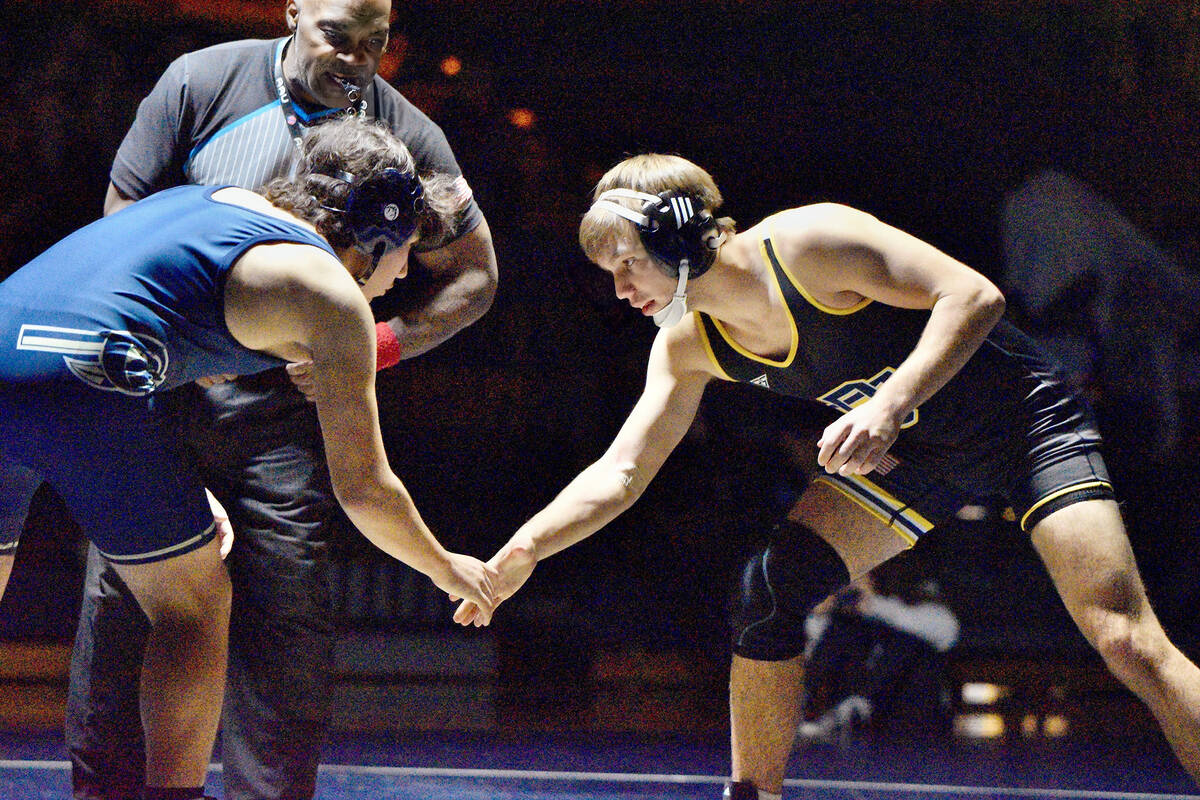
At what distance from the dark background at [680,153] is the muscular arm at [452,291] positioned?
1871 mm

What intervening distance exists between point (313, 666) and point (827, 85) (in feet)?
9.55

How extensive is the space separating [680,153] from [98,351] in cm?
292

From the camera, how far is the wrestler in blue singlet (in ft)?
5.68

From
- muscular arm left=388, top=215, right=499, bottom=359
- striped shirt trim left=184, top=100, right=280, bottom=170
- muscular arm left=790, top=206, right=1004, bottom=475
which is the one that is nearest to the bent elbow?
muscular arm left=790, top=206, right=1004, bottom=475

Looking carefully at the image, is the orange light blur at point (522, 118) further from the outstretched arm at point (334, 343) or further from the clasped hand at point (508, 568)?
the outstretched arm at point (334, 343)

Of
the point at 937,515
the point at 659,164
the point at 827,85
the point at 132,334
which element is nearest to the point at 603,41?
the point at 827,85

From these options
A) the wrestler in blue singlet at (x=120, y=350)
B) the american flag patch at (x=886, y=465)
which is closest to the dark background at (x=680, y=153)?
the american flag patch at (x=886, y=465)

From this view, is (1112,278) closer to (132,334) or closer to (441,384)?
(441,384)

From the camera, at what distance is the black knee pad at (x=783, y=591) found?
2.28 metres

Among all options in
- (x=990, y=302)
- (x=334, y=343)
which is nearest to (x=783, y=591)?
(x=990, y=302)

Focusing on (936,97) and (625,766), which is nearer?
(625,766)

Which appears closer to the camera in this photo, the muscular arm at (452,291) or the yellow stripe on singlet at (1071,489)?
the yellow stripe on singlet at (1071,489)

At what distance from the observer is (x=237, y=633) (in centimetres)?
228

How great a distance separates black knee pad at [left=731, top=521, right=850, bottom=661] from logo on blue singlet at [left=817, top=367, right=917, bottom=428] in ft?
0.83
